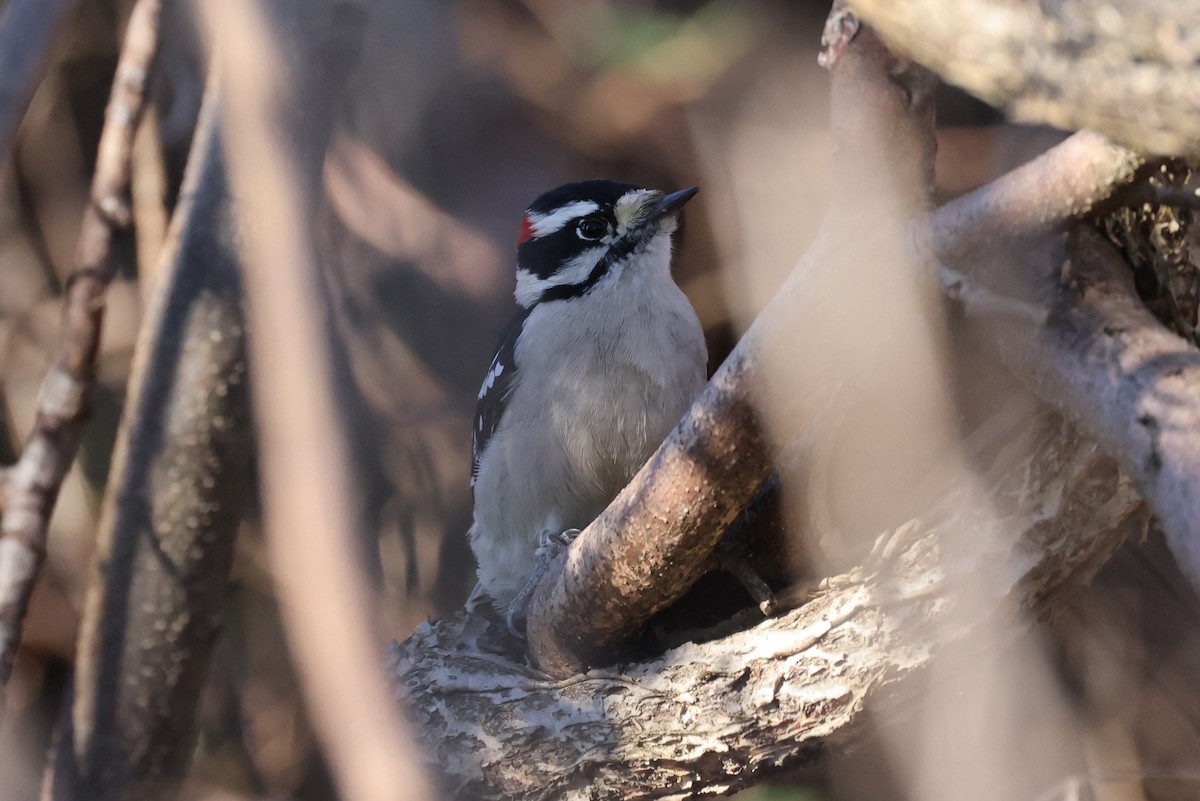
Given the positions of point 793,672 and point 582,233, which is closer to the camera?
point 793,672

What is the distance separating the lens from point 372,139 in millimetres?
3336

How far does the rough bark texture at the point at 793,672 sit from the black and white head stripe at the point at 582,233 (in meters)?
0.96

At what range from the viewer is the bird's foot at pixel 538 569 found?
2.17m

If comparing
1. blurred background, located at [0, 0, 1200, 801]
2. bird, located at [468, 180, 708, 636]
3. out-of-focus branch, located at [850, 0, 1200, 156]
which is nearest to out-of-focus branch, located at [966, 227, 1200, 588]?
out-of-focus branch, located at [850, 0, 1200, 156]

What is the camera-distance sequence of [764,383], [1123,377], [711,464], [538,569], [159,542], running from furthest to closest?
[159,542], [538,569], [711,464], [764,383], [1123,377]

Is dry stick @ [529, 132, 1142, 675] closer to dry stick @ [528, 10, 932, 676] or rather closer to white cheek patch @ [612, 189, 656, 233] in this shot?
dry stick @ [528, 10, 932, 676]

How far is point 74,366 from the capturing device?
8.06 feet

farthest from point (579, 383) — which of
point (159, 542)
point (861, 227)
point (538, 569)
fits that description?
point (861, 227)

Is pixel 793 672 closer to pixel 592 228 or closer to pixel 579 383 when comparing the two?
pixel 579 383

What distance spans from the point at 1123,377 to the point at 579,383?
1.30 meters

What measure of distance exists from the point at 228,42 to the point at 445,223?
2.69 meters

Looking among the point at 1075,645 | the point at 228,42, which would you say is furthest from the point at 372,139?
the point at 228,42

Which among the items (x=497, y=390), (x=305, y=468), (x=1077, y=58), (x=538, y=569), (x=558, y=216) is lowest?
(x=305, y=468)

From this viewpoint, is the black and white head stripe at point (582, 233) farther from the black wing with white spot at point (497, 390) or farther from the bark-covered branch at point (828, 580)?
the bark-covered branch at point (828, 580)
